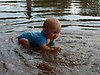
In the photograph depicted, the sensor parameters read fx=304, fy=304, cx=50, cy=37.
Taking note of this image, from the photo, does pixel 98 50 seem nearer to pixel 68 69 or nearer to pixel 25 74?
pixel 68 69

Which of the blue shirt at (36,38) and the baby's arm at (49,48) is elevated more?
the blue shirt at (36,38)

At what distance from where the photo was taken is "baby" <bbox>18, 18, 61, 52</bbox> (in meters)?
6.30

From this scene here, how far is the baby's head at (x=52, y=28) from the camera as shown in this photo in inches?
247

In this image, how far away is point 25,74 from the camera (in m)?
4.96

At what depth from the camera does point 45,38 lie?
657cm

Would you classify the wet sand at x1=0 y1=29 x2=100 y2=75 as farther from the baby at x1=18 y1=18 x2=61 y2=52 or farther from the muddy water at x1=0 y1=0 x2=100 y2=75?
the baby at x1=18 y1=18 x2=61 y2=52

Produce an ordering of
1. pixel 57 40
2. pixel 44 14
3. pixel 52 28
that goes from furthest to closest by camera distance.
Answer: pixel 44 14, pixel 57 40, pixel 52 28

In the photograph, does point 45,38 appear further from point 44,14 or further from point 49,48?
point 44,14

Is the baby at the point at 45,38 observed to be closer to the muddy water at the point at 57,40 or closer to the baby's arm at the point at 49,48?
the baby's arm at the point at 49,48

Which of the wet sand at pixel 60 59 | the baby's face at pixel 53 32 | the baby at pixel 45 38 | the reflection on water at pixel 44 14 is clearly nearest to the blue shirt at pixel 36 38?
the baby at pixel 45 38

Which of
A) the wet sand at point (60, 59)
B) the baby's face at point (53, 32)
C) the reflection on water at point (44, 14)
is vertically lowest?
the wet sand at point (60, 59)

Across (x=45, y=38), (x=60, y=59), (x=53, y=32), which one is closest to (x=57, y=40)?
(x=45, y=38)

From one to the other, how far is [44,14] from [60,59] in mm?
4811

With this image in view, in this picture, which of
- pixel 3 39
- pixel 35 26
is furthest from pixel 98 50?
pixel 35 26
